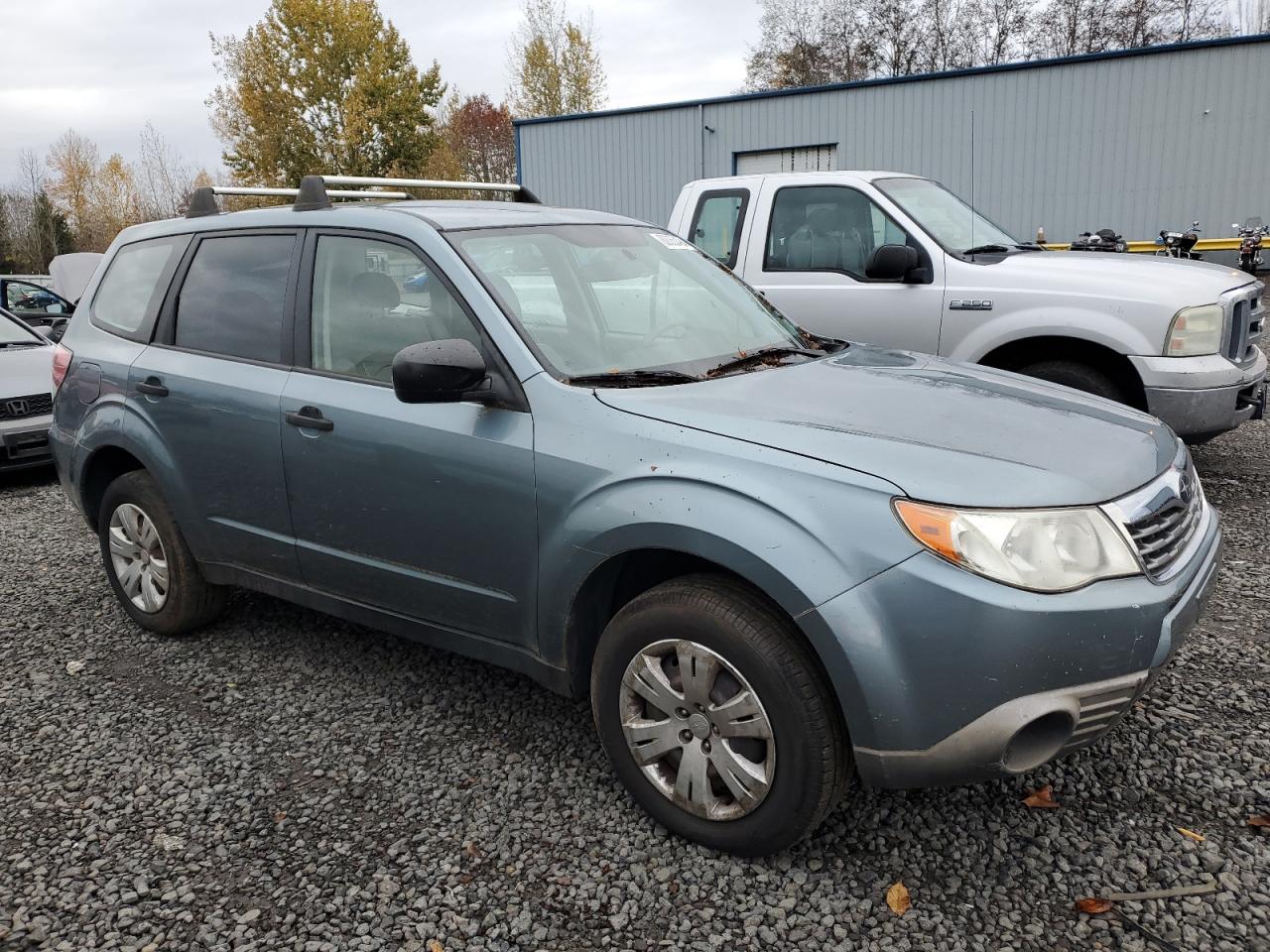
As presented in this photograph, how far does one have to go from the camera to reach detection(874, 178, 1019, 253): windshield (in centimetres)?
625

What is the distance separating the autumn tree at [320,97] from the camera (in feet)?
117

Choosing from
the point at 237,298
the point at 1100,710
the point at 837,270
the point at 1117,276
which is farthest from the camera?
the point at 837,270

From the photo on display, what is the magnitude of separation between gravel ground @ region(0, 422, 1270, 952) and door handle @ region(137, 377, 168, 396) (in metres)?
1.14

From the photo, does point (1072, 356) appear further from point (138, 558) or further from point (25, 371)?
point (25, 371)

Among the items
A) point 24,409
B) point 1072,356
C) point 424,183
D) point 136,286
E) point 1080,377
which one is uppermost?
point 424,183

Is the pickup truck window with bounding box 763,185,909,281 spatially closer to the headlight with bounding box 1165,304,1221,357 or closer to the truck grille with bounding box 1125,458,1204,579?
the headlight with bounding box 1165,304,1221,357

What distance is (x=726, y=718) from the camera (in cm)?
251

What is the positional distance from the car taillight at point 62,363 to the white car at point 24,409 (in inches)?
128

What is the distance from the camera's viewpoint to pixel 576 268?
Result: 351cm

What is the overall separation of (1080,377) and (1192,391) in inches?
21.9

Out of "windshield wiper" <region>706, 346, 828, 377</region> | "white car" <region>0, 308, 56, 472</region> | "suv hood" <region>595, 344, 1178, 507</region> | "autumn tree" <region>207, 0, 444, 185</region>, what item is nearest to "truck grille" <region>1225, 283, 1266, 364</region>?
"suv hood" <region>595, 344, 1178, 507</region>

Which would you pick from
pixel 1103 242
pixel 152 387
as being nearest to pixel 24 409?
pixel 152 387

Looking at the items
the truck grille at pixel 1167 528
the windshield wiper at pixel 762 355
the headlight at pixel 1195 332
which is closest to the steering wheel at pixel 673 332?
the windshield wiper at pixel 762 355

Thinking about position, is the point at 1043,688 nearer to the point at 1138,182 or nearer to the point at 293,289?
the point at 293,289
